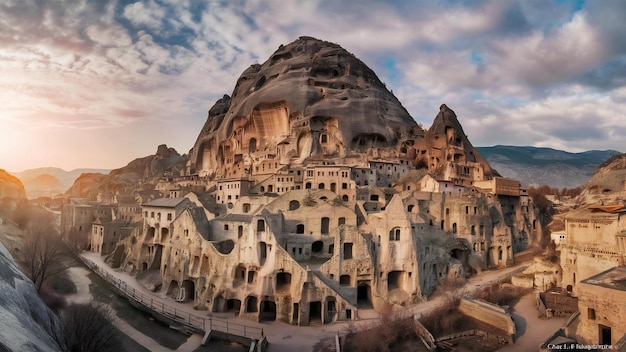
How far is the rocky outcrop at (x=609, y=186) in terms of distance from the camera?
57.9 meters

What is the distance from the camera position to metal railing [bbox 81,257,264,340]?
110 ft

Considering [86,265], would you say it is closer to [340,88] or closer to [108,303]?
[108,303]

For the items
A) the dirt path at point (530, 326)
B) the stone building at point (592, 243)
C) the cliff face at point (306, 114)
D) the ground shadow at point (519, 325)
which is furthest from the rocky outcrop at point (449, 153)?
the ground shadow at point (519, 325)

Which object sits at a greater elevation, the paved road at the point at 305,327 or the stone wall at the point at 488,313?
the stone wall at the point at 488,313

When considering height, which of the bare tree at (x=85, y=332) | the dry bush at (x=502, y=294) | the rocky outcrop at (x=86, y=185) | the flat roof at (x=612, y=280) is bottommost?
the dry bush at (x=502, y=294)

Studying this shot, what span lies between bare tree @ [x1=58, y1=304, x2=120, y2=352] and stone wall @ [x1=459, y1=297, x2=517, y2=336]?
28.3 metres

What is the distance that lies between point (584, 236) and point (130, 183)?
93091 mm

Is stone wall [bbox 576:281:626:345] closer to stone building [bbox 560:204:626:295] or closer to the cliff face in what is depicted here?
stone building [bbox 560:204:626:295]

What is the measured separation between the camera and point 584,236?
36062 millimetres

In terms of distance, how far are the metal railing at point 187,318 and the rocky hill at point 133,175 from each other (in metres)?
50.4

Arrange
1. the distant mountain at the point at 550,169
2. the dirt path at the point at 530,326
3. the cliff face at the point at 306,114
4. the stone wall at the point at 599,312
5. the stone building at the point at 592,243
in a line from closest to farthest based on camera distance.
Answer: the stone wall at the point at 599,312 → the dirt path at the point at 530,326 → the stone building at the point at 592,243 → the cliff face at the point at 306,114 → the distant mountain at the point at 550,169

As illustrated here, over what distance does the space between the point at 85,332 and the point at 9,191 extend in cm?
6462

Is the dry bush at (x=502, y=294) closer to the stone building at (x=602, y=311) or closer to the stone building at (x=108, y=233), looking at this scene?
the stone building at (x=602, y=311)

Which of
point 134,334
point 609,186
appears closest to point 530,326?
point 134,334
